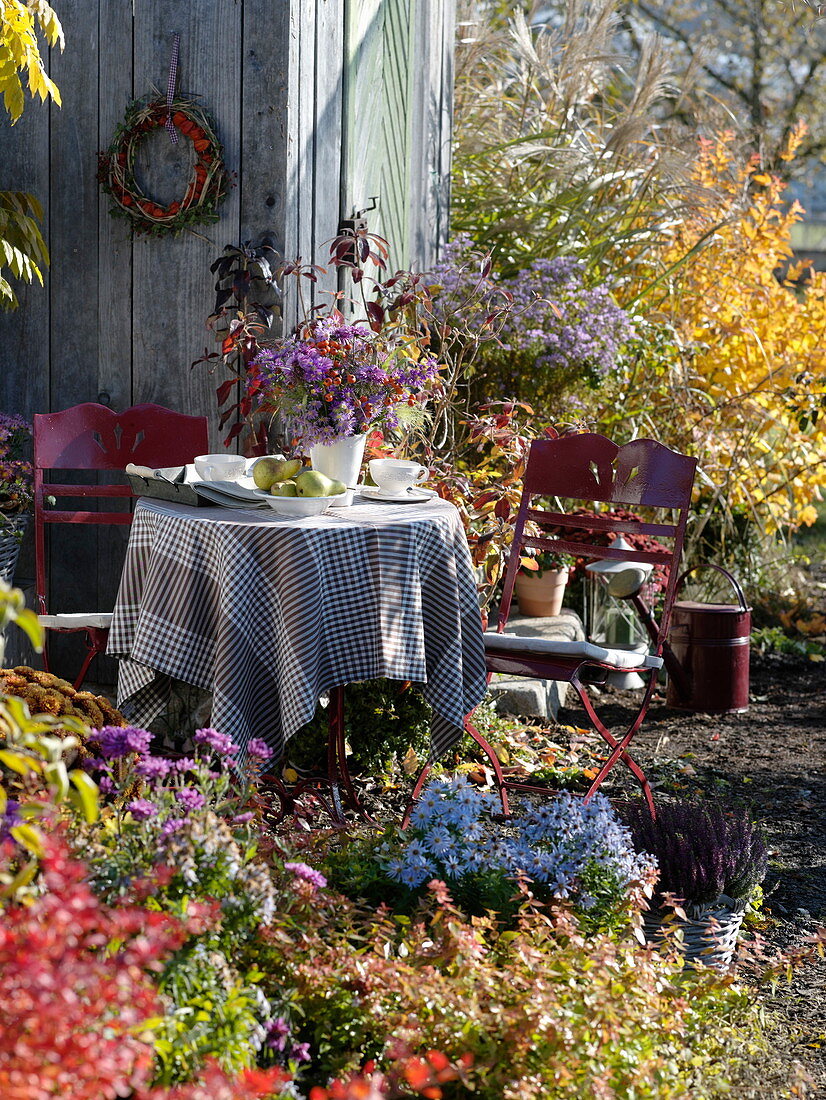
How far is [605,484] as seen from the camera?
13.1 feet

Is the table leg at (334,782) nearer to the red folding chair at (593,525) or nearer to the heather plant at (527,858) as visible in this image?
the red folding chair at (593,525)

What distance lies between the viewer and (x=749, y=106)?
1345 centimetres

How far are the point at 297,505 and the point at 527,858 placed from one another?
1203mm

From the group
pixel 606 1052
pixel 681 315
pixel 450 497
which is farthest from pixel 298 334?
pixel 681 315

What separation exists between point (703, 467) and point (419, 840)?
171 inches

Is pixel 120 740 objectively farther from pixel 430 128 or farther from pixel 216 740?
pixel 430 128

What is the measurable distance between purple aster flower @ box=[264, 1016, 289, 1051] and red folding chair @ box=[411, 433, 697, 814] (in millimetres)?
1682

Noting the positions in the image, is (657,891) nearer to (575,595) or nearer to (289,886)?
(289,886)

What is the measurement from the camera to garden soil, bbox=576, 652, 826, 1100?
2.84 metres

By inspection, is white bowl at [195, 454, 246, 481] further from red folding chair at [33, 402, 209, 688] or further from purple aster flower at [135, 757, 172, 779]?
purple aster flower at [135, 757, 172, 779]

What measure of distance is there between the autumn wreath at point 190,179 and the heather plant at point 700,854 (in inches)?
109

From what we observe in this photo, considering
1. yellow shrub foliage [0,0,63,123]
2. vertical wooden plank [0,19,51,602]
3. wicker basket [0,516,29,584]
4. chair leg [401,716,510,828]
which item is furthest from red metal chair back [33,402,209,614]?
chair leg [401,716,510,828]

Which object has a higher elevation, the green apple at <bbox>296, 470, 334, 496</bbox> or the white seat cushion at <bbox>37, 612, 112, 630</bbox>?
the green apple at <bbox>296, 470, 334, 496</bbox>

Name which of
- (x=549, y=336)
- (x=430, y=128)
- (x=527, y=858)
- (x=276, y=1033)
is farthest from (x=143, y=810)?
(x=430, y=128)
